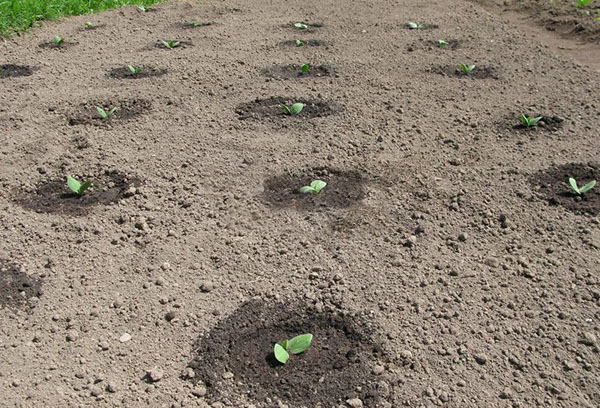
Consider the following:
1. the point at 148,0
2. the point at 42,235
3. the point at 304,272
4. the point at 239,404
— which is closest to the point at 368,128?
the point at 304,272

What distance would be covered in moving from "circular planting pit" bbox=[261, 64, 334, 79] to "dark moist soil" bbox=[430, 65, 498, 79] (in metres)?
1.07

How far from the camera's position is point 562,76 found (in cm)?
601

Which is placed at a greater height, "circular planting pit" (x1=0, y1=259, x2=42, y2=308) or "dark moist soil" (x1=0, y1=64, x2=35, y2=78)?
"circular planting pit" (x1=0, y1=259, x2=42, y2=308)

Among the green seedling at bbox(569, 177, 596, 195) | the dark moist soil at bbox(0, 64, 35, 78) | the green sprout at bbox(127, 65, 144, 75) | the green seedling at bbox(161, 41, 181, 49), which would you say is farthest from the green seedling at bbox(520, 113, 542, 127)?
the dark moist soil at bbox(0, 64, 35, 78)

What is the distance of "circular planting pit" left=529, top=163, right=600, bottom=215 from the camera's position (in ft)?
12.8

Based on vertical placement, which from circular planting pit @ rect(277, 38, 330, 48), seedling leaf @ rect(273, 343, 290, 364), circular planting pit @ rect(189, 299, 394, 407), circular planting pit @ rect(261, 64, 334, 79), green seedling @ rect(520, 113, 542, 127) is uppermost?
seedling leaf @ rect(273, 343, 290, 364)

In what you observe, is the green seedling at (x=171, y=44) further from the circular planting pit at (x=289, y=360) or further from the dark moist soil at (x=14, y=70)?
the circular planting pit at (x=289, y=360)

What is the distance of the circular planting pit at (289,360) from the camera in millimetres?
2652

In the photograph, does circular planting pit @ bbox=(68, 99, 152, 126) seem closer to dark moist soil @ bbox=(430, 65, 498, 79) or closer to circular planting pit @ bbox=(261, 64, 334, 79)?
circular planting pit @ bbox=(261, 64, 334, 79)

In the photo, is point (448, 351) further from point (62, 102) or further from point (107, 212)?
point (62, 102)

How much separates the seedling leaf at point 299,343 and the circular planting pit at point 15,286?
4.56 ft

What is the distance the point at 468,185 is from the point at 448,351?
160 centimetres

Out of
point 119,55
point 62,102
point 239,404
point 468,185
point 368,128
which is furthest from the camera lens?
point 119,55

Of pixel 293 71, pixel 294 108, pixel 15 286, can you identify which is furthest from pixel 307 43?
pixel 15 286
